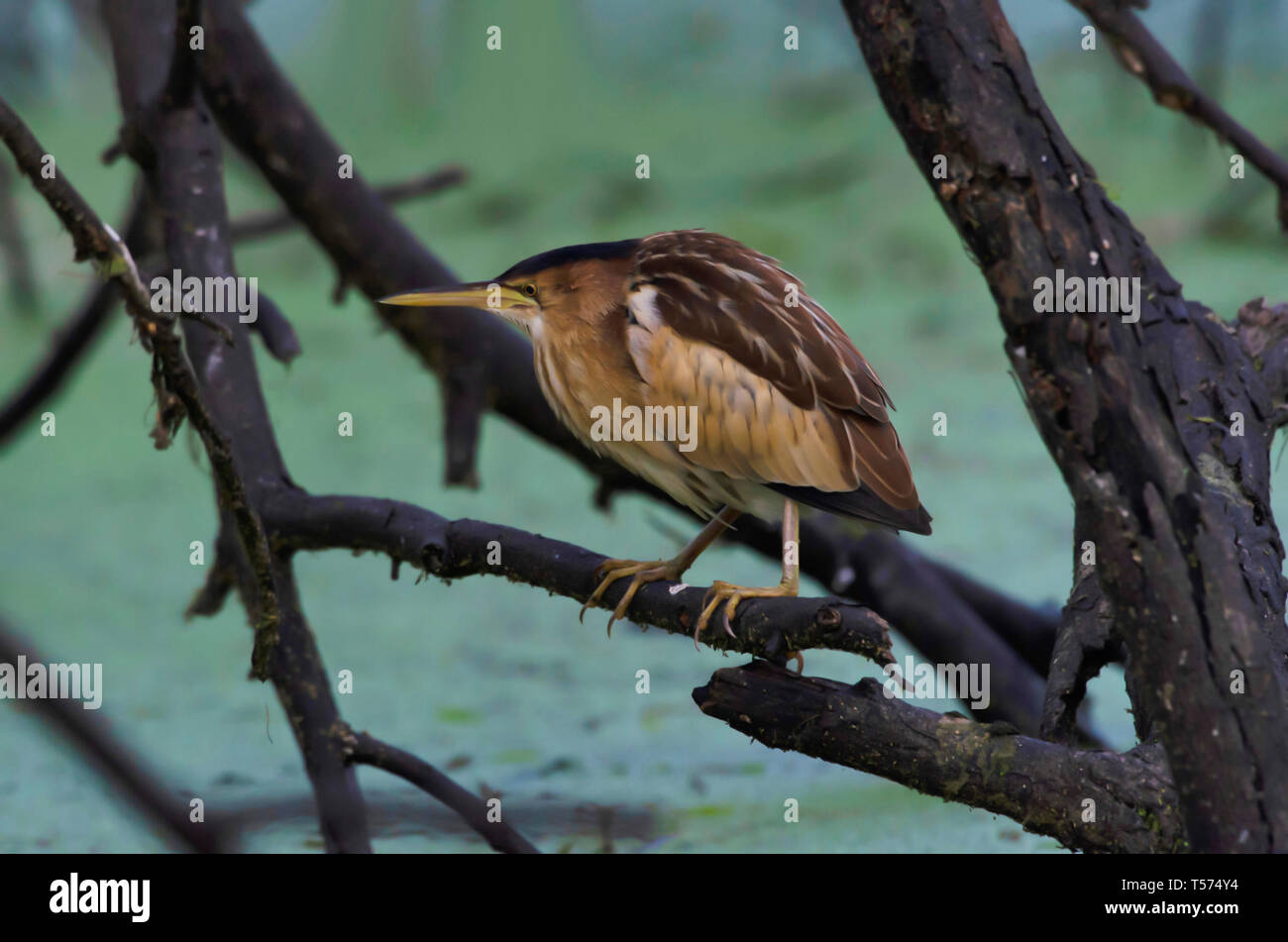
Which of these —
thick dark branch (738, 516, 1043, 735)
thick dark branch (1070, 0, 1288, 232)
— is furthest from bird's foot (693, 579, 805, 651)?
thick dark branch (738, 516, 1043, 735)

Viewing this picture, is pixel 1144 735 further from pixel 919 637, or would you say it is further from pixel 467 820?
pixel 919 637

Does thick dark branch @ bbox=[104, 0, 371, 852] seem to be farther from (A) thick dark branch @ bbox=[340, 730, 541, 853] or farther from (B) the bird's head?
(B) the bird's head

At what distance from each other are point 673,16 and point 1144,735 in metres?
5.42

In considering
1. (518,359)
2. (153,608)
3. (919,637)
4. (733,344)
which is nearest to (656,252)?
(733,344)

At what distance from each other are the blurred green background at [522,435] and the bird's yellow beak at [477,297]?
396mm

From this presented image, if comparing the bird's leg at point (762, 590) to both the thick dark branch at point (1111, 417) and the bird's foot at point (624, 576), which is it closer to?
the bird's foot at point (624, 576)

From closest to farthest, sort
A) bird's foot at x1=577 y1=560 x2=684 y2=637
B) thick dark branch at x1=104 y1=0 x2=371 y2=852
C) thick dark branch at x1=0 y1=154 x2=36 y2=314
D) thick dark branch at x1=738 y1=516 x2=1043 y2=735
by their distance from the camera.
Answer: bird's foot at x1=577 y1=560 x2=684 y2=637 < thick dark branch at x1=104 y1=0 x2=371 y2=852 < thick dark branch at x1=738 y1=516 x2=1043 y2=735 < thick dark branch at x1=0 y1=154 x2=36 y2=314

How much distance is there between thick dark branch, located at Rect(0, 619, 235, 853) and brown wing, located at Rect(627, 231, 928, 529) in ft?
3.03

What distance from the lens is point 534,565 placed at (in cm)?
161

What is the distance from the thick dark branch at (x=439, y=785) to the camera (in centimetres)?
178

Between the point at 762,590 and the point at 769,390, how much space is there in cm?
24

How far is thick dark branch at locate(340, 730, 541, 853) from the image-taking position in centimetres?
178

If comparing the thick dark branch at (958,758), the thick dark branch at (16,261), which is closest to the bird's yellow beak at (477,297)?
the thick dark branch at (958,758)

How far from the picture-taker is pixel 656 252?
A: 1.74 meters
